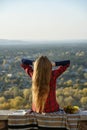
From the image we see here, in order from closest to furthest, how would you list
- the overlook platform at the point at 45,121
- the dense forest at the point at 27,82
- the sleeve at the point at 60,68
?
the overlook platform at the point at 45,121 < the sleeve at the point at 60,68 < the dense forest at the point at 27,82

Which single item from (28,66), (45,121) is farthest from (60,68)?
(45,121)

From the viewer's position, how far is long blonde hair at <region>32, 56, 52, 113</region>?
3158 millimetres

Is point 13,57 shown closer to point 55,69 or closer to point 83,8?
point 83,8

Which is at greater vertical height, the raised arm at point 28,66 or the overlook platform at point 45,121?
the raised arm at point 28,66

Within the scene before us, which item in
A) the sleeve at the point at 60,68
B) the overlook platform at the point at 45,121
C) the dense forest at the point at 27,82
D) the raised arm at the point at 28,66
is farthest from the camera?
the dense forest at the point at 27,82

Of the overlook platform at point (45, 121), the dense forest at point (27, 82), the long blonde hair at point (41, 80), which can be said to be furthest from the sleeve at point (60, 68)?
the dense forest at point (27, 82)

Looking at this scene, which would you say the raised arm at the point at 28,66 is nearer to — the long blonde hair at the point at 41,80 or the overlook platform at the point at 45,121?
the long blonde hair at the point at 41,80

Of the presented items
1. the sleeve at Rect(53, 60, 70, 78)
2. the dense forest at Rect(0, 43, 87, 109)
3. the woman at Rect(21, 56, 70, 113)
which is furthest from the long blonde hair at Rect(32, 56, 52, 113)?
the dense forest at Rect(0, 43, 87, 109)

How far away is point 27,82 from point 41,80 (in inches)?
76.9

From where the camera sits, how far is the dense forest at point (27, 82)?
4.49 meters

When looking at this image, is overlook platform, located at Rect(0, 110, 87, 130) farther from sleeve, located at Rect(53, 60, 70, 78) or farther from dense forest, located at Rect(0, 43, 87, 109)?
dense forest, located at Rect(0, 43, 87, 109)

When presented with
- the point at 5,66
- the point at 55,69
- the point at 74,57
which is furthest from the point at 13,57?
the point at 55,69

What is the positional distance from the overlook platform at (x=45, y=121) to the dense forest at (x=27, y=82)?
714mm

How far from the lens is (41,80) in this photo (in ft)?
10.4
